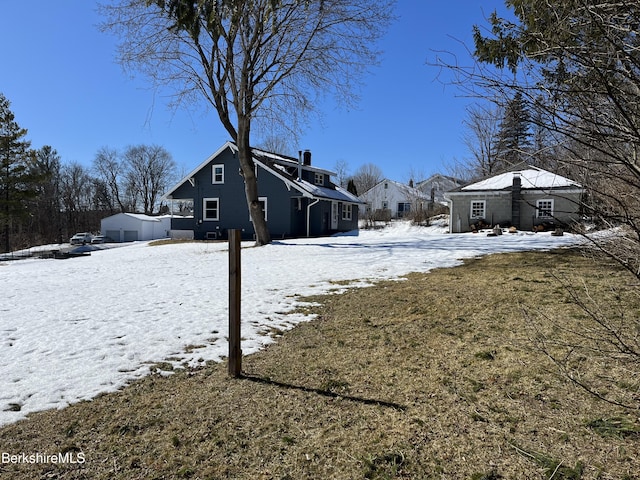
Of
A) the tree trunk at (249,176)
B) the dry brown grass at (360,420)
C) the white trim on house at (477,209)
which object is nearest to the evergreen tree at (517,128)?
the dry brown grass at (360,420)

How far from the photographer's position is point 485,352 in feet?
12.6

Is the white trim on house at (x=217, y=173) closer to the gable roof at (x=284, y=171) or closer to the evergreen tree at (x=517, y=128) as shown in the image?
the gable roof at (x=284, y=171)

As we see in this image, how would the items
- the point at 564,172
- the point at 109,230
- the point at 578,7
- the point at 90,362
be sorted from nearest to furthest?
the point at 578,7
the point at 564,172
the point at 90,362
the point at 109,230

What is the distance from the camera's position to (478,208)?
23109 mm

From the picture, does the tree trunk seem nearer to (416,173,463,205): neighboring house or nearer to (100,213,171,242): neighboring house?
(416,173,463,205): neighboring house

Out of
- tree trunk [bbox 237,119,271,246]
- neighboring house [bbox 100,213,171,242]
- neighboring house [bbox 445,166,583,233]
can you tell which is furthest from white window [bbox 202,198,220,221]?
neighboring house [bbox 100,213,171,242]

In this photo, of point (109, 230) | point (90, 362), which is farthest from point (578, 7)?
point (109, 230)

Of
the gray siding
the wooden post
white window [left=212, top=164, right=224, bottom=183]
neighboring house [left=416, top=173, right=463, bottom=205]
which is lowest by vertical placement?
the wooden post

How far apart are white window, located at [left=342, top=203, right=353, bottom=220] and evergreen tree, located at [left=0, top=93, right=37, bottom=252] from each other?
2498 cm

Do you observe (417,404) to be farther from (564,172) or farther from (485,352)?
(564,172)

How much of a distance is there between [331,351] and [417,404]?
1391mm

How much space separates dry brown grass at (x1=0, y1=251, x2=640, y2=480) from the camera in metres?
2.28

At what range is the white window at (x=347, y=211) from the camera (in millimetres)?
28705

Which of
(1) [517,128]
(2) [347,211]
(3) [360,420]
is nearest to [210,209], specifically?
(2) [347,211]
